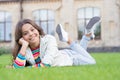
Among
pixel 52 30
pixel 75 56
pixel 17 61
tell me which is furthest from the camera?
pixel 52 30

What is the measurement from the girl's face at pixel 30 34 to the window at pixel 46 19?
25632 mm

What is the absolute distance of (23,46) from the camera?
282 inches

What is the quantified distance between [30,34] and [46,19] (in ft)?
85.4

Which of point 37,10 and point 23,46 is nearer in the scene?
point 23,46

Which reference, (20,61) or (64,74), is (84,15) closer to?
(20,61)

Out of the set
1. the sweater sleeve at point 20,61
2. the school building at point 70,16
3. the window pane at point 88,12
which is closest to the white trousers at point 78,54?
the sweater sleeve at point 20,61

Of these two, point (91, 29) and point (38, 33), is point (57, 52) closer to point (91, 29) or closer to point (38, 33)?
point (38, 33)

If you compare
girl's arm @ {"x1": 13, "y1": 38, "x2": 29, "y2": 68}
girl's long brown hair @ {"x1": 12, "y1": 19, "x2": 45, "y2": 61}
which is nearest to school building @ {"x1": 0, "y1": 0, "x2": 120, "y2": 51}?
girl's long brown hair @ {"x1": 12, "y1": 19, "x2": 45, "y2": 61}

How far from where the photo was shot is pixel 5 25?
34.0 metres

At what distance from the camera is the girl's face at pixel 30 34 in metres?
7.16

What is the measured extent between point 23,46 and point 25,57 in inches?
7.2

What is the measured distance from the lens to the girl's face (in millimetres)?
7164

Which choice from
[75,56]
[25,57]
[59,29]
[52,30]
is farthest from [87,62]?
[52,30]

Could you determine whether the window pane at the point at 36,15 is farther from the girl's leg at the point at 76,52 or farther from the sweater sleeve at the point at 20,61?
the sweater sleeve at the point at 20,61
